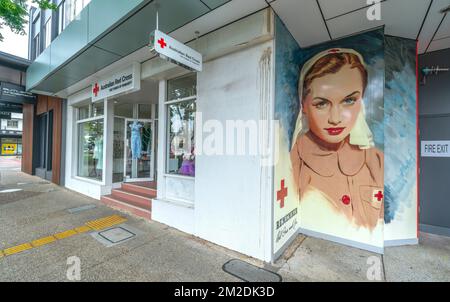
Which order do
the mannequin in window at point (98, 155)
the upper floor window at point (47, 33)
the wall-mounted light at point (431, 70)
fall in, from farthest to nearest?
the upper floor window at point (47, 33) → the mannequin in window at point (98, 155) → the wall-mounted light at point (431, 70)

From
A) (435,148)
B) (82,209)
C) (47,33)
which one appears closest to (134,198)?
(82,209)

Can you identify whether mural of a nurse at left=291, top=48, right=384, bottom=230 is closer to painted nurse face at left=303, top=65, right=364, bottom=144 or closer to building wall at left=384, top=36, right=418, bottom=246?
painted nurse face at left=303, top=65, right=364, bottom=144

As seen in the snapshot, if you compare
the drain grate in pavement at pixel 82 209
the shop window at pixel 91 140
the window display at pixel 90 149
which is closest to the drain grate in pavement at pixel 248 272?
the drain grate in pavement at pixel 82 209

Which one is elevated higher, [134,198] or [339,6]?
[339,6]

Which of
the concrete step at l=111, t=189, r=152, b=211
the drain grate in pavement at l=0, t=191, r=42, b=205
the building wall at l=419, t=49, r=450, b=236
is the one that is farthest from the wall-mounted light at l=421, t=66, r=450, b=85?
the drain grate in pavement at l=0, t=191, r=42, b=205

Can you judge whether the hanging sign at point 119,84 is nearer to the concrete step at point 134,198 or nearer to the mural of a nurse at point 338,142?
the concrete step at point 134,198

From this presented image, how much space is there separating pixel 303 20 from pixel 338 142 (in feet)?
6.12

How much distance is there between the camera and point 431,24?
2.98 metres

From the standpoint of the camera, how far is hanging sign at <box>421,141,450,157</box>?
3577mm

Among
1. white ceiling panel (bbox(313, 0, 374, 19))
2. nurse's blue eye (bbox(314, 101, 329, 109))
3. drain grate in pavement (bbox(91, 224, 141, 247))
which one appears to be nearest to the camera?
white ceiling panel (bbox(313, 0, 374, 19))

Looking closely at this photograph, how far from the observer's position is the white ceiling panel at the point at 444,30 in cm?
288

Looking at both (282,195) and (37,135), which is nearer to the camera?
(282,195)

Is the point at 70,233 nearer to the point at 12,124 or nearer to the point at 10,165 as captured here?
the point at 10,165
